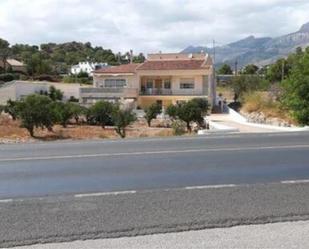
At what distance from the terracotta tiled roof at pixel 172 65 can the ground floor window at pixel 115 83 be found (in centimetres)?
315

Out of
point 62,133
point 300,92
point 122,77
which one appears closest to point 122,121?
point 62,133

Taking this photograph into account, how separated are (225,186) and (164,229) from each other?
2.66m

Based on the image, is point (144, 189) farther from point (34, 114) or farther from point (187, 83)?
point (187, 83)

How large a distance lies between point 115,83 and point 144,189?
65478mm

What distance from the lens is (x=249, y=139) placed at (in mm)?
17031

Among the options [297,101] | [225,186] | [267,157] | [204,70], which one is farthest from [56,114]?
[225,186]

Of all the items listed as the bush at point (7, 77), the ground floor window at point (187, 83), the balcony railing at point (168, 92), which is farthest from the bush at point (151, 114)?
the bush at point (7, 77)

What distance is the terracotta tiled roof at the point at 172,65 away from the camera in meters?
68.9

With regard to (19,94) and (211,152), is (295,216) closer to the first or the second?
(211,152)

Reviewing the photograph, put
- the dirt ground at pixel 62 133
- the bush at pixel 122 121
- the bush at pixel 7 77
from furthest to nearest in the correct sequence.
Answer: the bush at pixel 7 77 < the bush at pixel 122 121 < the dirt ground at pixel 62 133

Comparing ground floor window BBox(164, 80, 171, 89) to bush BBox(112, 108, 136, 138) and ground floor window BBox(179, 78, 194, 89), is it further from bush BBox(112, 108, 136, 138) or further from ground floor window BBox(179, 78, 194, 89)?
bush BBox(112, 108, 136, 138)

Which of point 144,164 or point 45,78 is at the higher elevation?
point 45,78

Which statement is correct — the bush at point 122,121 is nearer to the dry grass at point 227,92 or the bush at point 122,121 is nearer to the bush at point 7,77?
the dry grass at point 227,92

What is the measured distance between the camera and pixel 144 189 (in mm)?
8922
